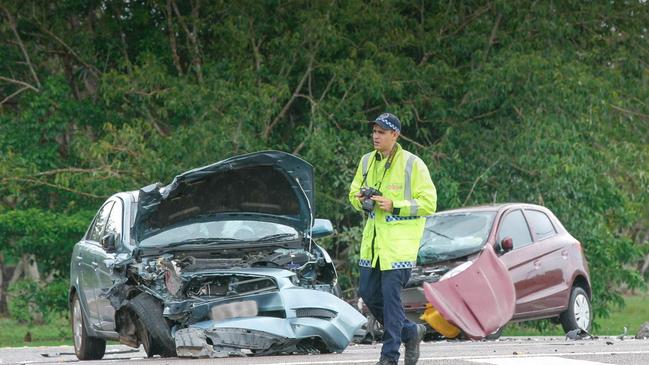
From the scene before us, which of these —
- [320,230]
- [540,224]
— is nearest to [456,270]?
[540,224]

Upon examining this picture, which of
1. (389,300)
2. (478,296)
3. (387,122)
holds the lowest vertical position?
(478,296)

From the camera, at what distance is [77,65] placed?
2547 centimetres

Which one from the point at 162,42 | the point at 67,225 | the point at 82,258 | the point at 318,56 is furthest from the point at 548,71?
the point at 82,258

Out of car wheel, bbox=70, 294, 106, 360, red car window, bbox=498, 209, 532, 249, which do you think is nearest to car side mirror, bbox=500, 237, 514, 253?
red car window, bbox=498, 209, 532, 249

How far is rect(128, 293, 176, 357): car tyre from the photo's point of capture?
11.8 meters

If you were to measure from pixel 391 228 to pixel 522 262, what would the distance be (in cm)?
690

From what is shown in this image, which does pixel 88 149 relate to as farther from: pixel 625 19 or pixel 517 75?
pixel 625 19

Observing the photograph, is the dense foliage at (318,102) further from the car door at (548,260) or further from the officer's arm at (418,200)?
the officer's arm at (418,200)

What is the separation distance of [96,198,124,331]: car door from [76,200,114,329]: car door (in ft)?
0.35

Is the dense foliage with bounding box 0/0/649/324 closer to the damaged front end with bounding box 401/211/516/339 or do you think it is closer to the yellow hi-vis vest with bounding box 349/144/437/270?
the damaged front end with bounding box 401/211/516/339

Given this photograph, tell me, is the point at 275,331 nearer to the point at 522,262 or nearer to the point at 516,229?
the point at 522,262

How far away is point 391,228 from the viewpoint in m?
10.0

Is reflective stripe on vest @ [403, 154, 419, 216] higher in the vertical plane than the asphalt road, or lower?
higher

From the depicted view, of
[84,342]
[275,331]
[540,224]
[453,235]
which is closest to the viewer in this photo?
[275,331]
